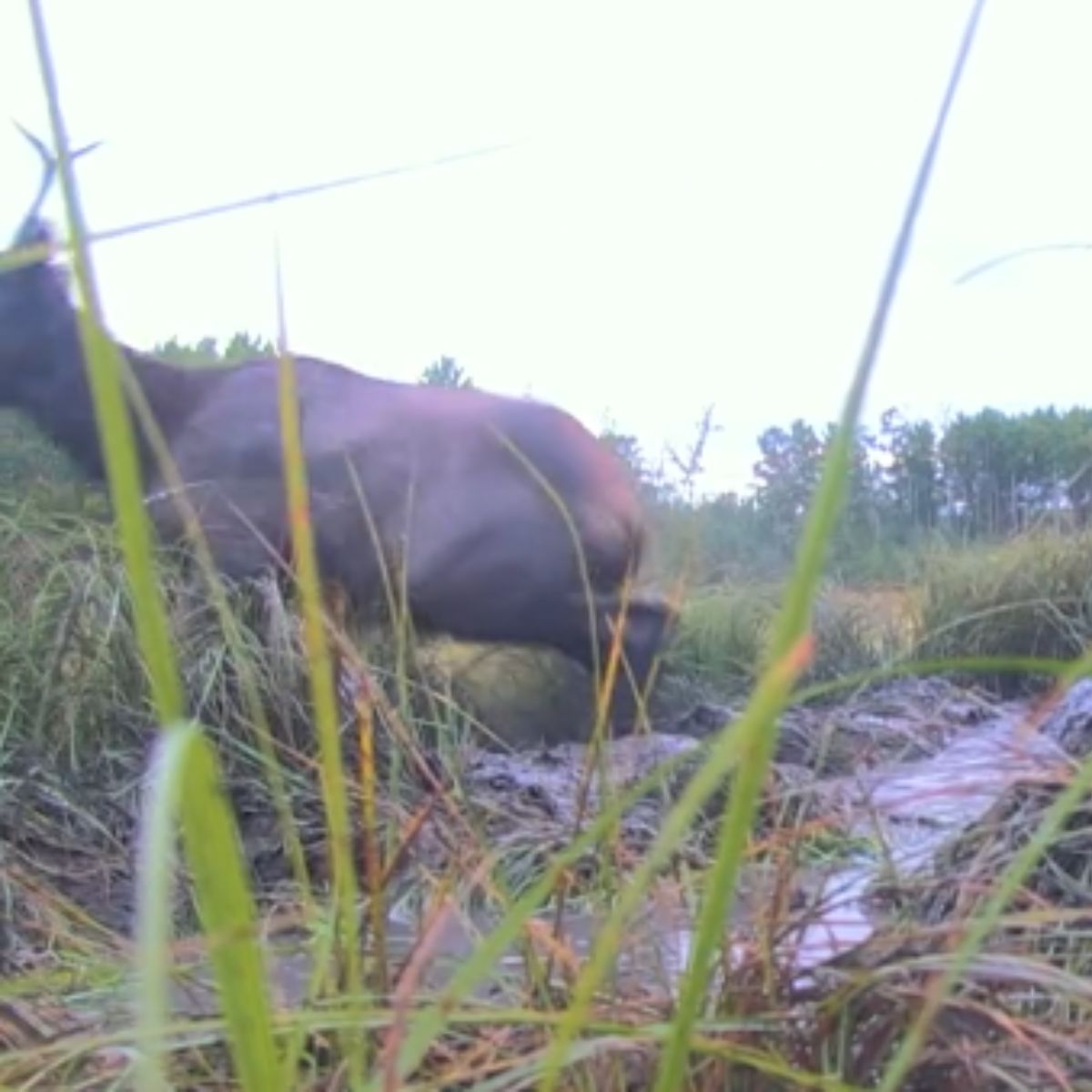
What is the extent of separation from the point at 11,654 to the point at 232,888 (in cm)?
260

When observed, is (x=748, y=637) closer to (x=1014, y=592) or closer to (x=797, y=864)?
(x=1014, y=592)

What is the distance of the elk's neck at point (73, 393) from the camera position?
524 cm

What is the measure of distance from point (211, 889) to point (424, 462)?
474 cm

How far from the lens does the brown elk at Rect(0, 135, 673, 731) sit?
4.82 meters

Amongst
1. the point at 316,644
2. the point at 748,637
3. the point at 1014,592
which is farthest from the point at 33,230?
the point at 316,644

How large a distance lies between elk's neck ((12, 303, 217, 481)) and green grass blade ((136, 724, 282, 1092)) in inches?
189

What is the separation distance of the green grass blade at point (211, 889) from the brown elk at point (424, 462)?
403cm

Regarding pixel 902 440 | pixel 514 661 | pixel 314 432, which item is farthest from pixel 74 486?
pixel 902 440

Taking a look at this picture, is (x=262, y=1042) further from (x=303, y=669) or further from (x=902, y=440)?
(x=902, y=440)

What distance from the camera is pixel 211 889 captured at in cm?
46

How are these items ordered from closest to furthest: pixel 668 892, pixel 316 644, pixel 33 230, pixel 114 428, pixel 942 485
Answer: pixel 114 428 < pixel 316 644 < pixel 668 892 < pixel 33 230 < pixel 942 485

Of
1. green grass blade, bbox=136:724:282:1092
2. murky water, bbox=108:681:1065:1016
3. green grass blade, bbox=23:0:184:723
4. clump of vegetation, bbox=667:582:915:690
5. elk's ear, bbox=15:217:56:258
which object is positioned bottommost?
clump of vegetation, bbox=667:582:915:690

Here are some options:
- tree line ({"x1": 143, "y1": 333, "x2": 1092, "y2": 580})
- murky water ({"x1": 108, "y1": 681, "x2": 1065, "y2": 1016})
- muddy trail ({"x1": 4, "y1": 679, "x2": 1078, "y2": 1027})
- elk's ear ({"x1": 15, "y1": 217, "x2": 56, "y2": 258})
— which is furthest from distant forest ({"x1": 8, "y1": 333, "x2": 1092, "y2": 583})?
murky water ({"x1": 108, "y1": 681, "x2": 1065, "y2": 1016})

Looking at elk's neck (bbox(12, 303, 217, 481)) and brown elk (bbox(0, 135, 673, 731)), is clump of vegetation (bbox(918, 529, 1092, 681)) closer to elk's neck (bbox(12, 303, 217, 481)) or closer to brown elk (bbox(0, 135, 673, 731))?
brown elk (bbox(0, 135, 673, 731))
